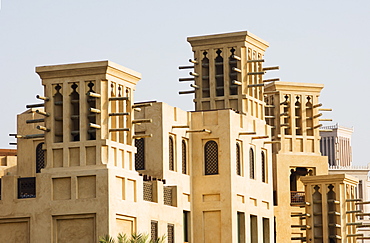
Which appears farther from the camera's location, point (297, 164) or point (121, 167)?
point (297, 164)

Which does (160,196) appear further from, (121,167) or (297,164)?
(297,164)

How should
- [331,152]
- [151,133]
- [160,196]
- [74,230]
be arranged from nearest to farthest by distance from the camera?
[74,230] → [160,196] → [151,133] → [331,152]

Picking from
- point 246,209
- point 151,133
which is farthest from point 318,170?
point 151,133

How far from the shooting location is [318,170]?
53938mm

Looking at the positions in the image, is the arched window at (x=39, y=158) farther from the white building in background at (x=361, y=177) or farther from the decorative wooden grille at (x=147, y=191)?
the white building in background at (x=361, y=177)

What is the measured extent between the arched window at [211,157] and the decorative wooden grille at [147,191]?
196 inches

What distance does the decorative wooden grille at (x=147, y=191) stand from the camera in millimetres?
38625

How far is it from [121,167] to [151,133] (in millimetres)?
5276

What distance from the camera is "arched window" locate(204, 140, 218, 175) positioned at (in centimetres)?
4356

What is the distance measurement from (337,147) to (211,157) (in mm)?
60641

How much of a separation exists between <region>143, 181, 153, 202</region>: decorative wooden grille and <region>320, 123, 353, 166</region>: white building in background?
2519 inches

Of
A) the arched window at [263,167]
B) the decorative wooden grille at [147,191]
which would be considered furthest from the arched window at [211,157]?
the decorative wooden grille at [147,191]

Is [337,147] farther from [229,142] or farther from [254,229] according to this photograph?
[229,142]

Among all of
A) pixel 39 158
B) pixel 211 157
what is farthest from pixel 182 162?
pixel 39 158
